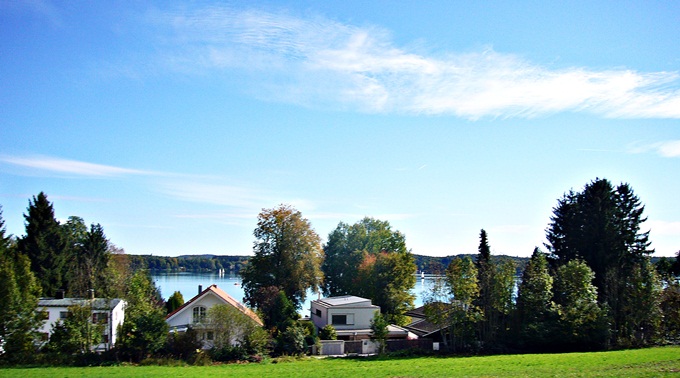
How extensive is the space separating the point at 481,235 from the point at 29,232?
137ft

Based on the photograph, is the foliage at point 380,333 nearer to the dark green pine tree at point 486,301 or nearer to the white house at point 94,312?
the dark green pine tree at point 486,301

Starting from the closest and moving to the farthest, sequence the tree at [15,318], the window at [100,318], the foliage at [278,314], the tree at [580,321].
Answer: the tree at [15,318] < the window at [100,318] < the foliage at [278,314] < the tree at [580,321]

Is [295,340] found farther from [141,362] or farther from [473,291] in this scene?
[473,291]

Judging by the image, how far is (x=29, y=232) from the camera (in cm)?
4850

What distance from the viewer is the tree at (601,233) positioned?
47.9 metres

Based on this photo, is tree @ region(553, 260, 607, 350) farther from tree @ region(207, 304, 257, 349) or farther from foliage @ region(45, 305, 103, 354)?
foliage @ region(45, 305, 103, 354)

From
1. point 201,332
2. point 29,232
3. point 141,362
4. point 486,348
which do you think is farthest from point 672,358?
point 29,232

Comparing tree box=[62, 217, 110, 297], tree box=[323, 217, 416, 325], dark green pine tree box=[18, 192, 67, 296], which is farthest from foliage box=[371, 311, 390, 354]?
dark green pine tree box=[18, 192, 67, 296]

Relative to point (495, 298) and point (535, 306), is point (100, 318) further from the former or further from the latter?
point (535, 306)

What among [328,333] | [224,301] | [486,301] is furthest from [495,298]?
[224,301]

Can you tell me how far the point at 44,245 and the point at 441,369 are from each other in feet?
128

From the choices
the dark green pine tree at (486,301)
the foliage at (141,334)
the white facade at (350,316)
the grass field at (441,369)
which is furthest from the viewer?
the white facade at (350,316)

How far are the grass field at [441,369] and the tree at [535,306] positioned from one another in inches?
270

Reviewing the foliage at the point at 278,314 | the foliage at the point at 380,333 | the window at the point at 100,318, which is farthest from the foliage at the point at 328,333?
the window at the point at 100,318
